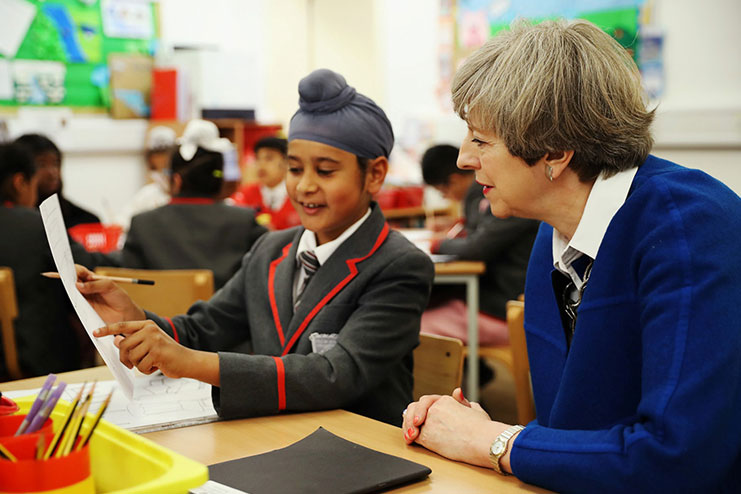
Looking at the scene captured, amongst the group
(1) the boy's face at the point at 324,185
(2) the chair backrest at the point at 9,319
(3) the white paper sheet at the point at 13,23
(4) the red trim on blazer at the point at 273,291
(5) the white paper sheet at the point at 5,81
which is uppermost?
(3) the white paper sheet at the point at 13,23

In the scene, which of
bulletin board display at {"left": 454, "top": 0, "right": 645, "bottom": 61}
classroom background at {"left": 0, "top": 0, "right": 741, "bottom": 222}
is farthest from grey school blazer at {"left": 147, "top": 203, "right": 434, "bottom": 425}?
classroom background at {"left": 0, "top": 0, "right": 741, "bottom": 222}

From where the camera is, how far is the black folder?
0.96 metres

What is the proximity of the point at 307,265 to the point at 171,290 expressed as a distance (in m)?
0.89

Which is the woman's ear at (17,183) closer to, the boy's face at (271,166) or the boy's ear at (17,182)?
the boy's ear at (17,182)

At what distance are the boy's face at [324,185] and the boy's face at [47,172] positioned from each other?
98.9 inches

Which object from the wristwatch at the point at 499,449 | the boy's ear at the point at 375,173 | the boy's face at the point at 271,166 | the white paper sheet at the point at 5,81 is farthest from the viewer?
the white paper sheet at the point at 5,81

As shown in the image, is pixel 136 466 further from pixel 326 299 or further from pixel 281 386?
pixel 326 299

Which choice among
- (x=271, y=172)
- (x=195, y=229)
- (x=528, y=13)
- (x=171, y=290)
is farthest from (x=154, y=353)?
(x=528, y=13)

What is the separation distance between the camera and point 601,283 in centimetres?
108

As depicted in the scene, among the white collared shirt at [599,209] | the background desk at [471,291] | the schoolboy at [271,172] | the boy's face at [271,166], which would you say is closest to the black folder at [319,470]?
the white collared shirt at [599,209]

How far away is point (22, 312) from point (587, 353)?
2475 millimetres

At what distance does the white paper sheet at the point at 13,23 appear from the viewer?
518cm

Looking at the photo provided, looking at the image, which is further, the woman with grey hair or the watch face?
the watch face

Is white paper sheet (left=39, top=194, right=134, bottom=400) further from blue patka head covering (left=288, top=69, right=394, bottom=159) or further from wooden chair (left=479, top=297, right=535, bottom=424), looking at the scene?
wooden chair (left=479, top=297, right=535, bottom=424)
